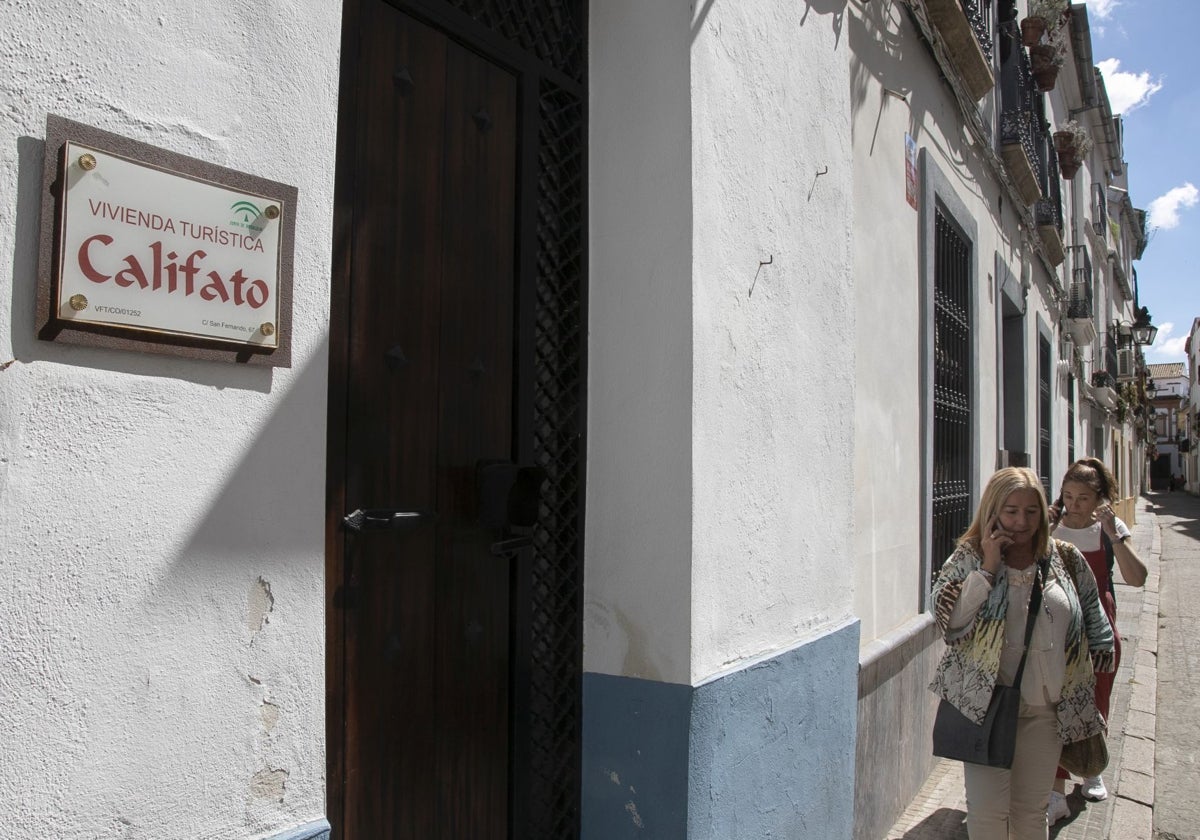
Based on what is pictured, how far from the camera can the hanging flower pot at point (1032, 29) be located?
8406mm

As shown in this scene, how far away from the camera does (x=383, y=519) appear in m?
2.08

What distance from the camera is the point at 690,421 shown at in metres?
2.72

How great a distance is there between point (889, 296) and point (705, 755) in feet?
9.82

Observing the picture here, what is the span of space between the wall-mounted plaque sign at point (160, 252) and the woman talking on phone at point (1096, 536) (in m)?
4.33

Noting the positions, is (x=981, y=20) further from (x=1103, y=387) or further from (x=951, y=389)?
(x=1103, y=387)

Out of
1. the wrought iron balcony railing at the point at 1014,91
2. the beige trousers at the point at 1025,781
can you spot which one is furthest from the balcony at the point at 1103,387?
the beige trousers at the point at 1025,781

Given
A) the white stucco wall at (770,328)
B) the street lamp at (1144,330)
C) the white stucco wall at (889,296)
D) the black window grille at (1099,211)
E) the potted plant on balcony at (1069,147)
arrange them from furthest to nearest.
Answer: the street lamp at (1144,330) < the black window grille at (1099,211) < the potted plant on balcony at (1069,147) < the white stucco wall at (889,296) < the white stucco wall at (770,328)

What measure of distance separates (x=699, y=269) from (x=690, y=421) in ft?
1.52

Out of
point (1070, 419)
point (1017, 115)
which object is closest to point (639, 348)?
point (1017, 115)

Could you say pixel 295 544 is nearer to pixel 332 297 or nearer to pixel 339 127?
pixel 332 297

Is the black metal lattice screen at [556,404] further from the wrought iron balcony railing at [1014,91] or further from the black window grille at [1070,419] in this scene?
the black window grille at [1070,419]

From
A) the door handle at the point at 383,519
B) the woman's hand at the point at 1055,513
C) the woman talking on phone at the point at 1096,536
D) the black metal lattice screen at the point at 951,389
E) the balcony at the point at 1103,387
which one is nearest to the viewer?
the door handle at the point at 383,519

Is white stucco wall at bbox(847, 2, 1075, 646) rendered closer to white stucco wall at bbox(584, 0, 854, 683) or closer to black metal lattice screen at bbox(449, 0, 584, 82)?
white stucco wall at bbox(584, 0, 854, 683)

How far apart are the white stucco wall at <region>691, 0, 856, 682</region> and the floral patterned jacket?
0.48 m
